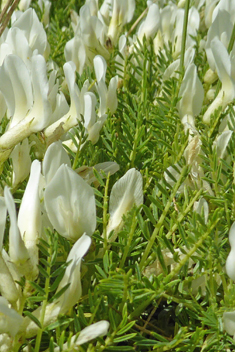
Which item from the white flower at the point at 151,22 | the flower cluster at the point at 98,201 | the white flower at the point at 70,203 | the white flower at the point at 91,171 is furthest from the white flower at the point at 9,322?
the white flower at the point at 151,22

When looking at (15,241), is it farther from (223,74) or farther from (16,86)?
(223,74)

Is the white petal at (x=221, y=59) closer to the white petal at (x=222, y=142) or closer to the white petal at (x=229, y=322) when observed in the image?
the white petal at (x=222, y=142)

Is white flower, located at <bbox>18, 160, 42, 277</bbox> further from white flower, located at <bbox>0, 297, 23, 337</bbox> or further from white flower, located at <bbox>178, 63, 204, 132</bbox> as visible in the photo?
white flower, located at <bbox>178, 63, 204, 132</bbox>

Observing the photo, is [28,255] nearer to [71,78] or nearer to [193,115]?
[71,78]

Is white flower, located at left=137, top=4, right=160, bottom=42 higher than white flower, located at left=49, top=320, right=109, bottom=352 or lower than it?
higher

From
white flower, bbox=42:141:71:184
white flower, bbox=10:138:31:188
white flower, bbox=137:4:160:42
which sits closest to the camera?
white flower, bbox=42:141:71:184

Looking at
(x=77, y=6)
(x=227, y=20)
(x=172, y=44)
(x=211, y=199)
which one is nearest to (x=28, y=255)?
(x=211, y=199)

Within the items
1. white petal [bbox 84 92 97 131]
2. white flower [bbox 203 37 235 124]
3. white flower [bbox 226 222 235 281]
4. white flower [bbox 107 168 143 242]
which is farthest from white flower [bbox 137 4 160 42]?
white flower [bbox 226 222 235 281]

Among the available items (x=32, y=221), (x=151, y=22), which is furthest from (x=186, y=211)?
(x=151, y=22)
